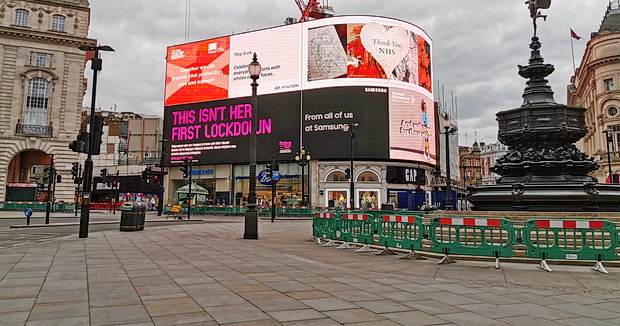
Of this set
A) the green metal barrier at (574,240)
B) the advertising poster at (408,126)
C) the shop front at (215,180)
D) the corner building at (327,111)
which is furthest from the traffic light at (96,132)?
the shop front at (215,180)

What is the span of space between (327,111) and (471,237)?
43454mm

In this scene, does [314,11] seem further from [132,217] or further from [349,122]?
[132,217]

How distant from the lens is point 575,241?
8.23 meters

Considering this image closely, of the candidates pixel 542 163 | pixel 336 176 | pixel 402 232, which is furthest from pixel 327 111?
pixel 402 232

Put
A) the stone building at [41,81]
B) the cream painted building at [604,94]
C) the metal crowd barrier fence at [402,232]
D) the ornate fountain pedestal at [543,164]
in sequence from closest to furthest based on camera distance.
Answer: the metal crowd barrier fence at [402,232] → the ornate fountain pedestal at [543,164] → the stone building at [41,81] → the cream painted building at [604,94]

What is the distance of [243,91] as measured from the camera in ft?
187

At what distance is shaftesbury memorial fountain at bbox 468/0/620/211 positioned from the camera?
11711mm

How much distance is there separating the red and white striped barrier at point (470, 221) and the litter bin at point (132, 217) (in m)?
13.2

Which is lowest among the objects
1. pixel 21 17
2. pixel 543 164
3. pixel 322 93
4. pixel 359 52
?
pixel 543 164

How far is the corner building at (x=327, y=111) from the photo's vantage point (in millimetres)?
51031

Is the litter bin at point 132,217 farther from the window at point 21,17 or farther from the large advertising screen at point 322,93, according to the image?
the window at point 21,17

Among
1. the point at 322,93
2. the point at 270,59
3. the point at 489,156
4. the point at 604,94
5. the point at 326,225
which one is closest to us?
the point at 326,225

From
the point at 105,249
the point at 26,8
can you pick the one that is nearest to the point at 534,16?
the point at 105,249

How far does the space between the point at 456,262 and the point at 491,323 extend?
16.4 ft
